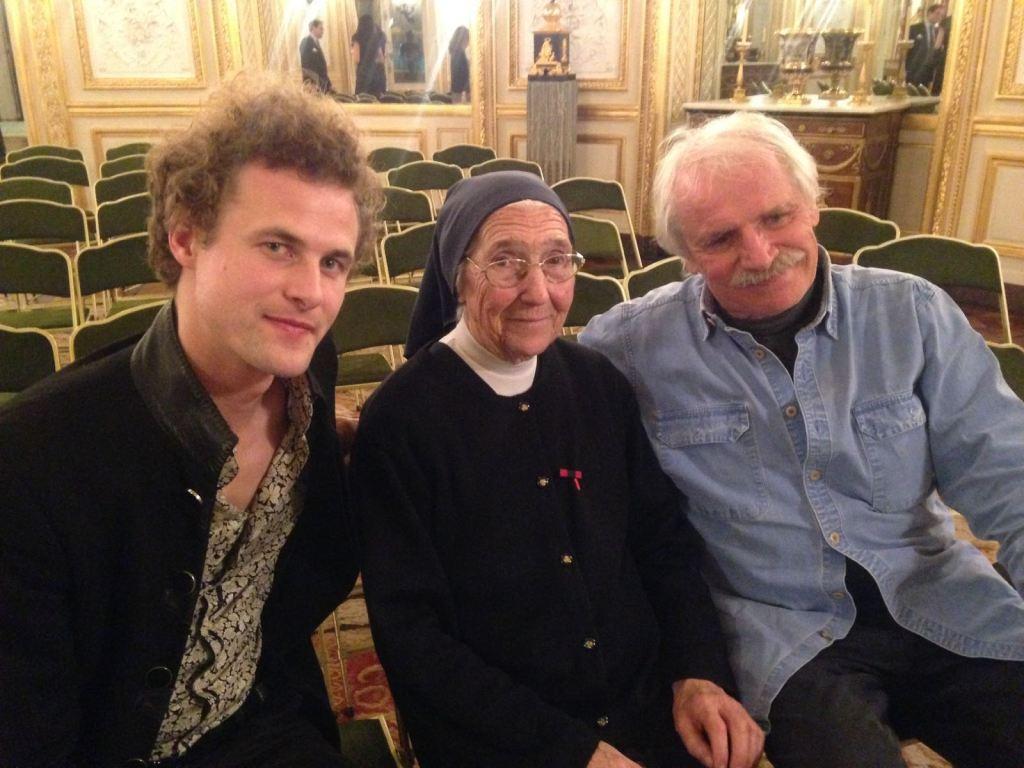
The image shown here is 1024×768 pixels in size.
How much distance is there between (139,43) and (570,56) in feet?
13.9

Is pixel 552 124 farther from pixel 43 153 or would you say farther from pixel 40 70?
pixel 40 70

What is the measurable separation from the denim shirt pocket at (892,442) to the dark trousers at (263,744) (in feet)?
3.53

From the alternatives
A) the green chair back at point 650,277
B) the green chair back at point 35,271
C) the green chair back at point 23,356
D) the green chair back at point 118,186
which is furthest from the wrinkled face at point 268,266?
the green chair back at point 118,186

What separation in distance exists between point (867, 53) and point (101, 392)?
6.84 metres

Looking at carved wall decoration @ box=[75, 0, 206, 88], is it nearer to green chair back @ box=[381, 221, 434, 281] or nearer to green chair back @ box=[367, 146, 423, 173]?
green chair back @ box=[367, 146, 423, 173]

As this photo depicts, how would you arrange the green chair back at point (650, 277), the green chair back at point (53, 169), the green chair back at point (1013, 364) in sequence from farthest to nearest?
the green chair back at point (53, 169), the green chair back at point (650, 277), the green chair back at point (1013, 364)

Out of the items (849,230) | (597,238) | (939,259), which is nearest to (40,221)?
(597,238)

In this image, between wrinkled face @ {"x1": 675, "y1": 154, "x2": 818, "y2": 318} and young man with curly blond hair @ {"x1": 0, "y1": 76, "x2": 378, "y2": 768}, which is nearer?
young man with curly blond hair @ {"x1": 0, "y1": 76, "x2": 378, "y2": 768}

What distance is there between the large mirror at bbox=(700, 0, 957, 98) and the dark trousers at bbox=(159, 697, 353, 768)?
671 cm

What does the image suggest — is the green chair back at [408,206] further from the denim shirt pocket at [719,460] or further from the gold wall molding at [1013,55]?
the gold wall molding at [1013,55]

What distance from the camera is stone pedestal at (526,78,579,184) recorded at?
7.22 m

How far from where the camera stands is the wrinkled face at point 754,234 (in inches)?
60.3

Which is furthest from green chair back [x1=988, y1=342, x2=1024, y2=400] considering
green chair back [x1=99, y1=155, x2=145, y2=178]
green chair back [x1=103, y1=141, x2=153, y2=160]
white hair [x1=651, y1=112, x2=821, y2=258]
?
green chair back [x1=103, y1=141, x2=153, y2=160]

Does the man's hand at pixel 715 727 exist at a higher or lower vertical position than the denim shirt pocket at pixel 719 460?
lower
